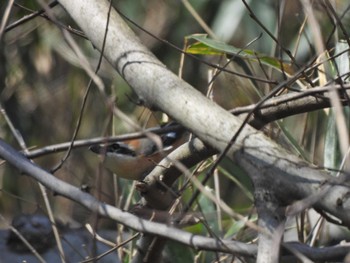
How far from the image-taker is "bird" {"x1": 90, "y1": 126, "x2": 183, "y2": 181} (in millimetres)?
1932

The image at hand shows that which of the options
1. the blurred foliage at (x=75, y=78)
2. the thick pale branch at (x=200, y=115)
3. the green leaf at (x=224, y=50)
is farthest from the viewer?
the blurred foliage at (x=75, y=78)

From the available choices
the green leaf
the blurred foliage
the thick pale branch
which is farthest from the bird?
the blurred foliage

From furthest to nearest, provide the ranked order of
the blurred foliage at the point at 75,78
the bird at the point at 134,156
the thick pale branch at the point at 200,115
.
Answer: the blurred foliage at the point at 75,78 < the bird at the point at 134,156 < the thick pale branch at the point at 200,115

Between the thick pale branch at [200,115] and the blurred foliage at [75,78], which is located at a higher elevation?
the blurred foliage at [75,78]

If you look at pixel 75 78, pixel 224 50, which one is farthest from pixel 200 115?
pixel 75 78

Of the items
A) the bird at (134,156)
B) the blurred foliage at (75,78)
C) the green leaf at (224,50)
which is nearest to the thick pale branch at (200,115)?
the green leaf at (224,50)

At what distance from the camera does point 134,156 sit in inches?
81.3

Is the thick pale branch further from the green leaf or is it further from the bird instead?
the bird

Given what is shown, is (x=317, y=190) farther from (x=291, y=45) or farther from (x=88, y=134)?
(x=88, y=134)

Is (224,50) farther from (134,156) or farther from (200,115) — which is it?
(200,115)

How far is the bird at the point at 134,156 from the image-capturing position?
6.34 ft

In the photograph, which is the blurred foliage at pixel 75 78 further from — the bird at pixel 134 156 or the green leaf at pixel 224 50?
the green leaf at pixel 224 50

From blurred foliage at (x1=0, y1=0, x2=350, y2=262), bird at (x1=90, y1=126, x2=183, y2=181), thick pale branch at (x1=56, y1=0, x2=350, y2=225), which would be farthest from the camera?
blurred foliage at (x1=0, y1=0, x2=350, y2=262)

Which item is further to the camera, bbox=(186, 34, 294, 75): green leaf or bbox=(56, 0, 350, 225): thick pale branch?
bbox=(186, 34, 294, 75): green leaf
